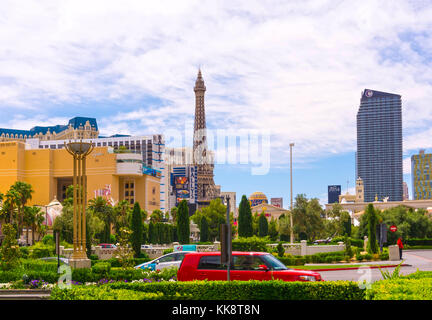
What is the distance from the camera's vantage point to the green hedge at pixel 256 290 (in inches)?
452

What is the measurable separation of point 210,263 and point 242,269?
1006 millimetres

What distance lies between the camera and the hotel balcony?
134 m

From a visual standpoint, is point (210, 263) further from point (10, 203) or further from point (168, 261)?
point (10, 203)

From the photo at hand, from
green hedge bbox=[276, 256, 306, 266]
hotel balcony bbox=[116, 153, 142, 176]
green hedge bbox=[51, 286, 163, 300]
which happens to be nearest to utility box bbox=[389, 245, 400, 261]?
green hedge bbox=[276, 256, 306, 266]

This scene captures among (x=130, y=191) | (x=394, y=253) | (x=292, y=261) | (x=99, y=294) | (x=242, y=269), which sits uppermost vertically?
(x=130, y=191)

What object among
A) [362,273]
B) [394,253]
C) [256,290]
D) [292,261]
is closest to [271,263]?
[256,290]

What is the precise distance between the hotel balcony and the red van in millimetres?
119048

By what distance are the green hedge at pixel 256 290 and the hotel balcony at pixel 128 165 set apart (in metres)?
124

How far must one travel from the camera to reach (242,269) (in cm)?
1622

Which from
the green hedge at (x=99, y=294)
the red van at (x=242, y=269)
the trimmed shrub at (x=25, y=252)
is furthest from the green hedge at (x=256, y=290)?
the trimmed shrub at (x=25, y=252)

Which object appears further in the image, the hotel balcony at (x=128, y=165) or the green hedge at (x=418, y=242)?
the hotel balcony at (x=128, y=165)

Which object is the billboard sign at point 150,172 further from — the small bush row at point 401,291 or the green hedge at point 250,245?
the small bush row at point 401,291

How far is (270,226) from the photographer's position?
103m
